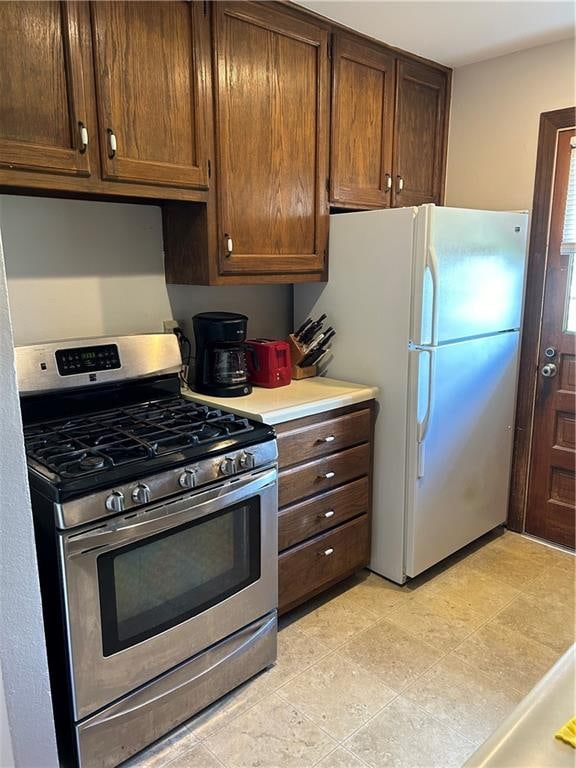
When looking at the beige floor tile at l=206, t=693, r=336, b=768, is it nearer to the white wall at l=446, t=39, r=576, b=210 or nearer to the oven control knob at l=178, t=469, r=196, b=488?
the oven control knob at l=178, t=469, r=196, b=488

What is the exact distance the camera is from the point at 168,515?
1604 mm

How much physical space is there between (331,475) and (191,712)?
0.97 meters

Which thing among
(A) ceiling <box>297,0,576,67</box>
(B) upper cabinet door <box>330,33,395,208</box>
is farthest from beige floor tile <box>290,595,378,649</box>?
(A) ceiling <box>297,0,576,67</box>

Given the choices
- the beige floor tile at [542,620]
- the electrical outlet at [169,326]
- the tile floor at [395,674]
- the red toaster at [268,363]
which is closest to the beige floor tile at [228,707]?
the tile floor at [395,674]

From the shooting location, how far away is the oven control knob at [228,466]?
5.67 ft

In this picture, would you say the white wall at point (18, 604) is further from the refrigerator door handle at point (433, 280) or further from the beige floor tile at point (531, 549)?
the beige floor tile at point (531, 549)

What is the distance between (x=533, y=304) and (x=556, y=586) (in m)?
1.34

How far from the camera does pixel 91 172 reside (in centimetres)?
173

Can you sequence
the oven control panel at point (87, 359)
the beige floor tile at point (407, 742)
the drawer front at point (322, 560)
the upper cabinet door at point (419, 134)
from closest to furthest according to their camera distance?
the beige floor tile at point (407, 742) < the oven control panel at point (87, 359) < the drawer front at point (322, 560) < the upper cabinet door at point (419, 134)

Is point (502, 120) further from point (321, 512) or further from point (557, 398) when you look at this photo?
point (321, 512)

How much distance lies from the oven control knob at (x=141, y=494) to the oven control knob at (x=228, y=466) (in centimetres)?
26

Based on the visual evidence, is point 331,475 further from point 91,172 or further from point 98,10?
point 98,10

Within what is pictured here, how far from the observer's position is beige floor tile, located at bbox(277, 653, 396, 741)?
181 cm

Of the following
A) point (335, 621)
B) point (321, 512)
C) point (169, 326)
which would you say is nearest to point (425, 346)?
point (321, 512)
